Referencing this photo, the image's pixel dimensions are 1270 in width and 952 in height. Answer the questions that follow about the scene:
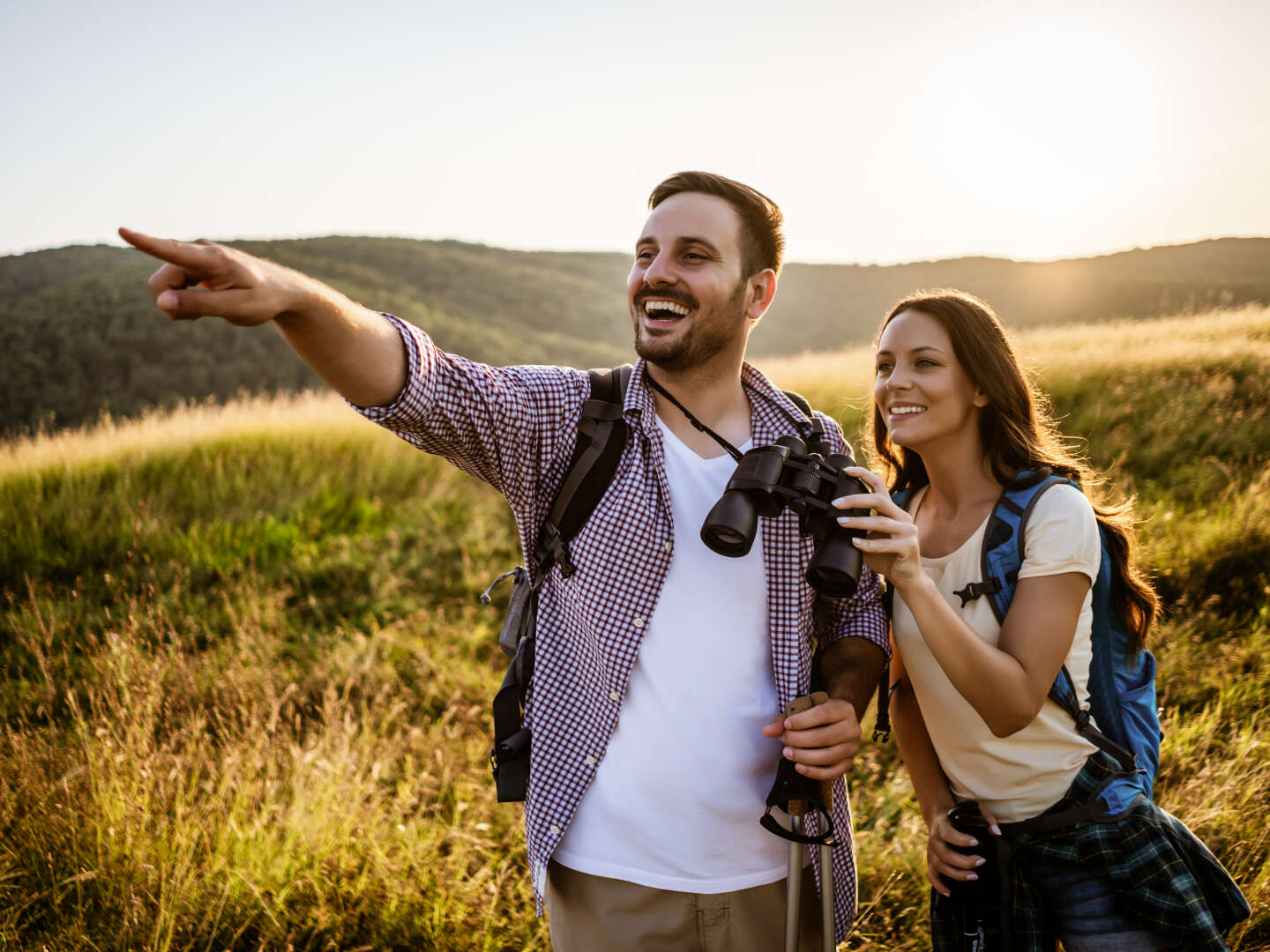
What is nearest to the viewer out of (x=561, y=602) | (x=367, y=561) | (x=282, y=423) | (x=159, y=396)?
(x=561, y=602)

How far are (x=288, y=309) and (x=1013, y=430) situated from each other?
176cm

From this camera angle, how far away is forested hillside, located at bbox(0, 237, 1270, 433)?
Result: 28.4 meters

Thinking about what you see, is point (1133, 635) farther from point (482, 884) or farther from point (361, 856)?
point (361, 856)

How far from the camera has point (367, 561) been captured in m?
6.04

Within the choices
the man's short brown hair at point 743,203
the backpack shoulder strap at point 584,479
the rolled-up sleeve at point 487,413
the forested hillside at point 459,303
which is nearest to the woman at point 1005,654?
the man's short brown hair at point 743,203

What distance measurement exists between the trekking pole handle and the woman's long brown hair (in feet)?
2.51

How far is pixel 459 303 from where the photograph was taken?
5225 centimetres

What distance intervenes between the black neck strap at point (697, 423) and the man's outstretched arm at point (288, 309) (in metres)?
0.75

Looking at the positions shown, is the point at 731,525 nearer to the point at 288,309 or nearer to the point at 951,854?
the point at 288,309

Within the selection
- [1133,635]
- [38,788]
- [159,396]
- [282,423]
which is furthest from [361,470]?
[159,396]

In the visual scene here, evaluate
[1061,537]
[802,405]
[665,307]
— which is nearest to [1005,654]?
[1061,537]

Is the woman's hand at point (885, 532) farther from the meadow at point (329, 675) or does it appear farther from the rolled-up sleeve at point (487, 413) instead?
the meadow at point (329, 675)

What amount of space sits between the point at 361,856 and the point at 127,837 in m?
0.80

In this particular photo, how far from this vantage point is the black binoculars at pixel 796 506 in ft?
4.86
